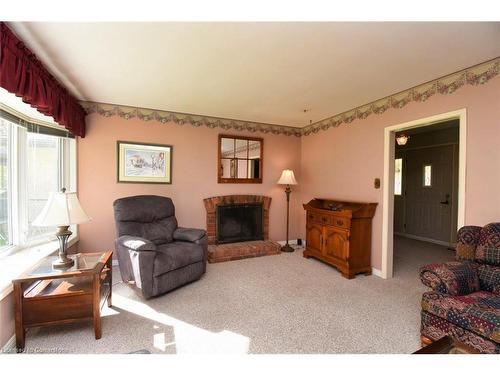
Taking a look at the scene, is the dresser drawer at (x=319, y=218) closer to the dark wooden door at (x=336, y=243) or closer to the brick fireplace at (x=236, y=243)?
the dark wooden door at (x=336, y=243)

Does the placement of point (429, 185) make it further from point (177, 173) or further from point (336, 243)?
point (177, 173)

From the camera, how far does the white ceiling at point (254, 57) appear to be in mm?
1646

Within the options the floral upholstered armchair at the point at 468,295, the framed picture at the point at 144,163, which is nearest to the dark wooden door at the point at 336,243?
the floral upholstered armchair at the point at 468,295

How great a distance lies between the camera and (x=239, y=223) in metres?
4.15

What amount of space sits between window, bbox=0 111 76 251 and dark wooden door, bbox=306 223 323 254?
3.46 m

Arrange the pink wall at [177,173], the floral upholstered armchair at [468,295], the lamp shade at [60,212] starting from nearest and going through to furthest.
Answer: the floral upholstered armchair at [468,295]
the lamp shade at [60,212]
the pink wall at [177,173]

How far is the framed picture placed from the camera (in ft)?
11.1

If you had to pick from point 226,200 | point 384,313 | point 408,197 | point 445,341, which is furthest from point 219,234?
point 408,197

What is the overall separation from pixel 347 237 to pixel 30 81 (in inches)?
137

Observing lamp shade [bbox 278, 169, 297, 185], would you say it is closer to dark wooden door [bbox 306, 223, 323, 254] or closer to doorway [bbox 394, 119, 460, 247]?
dark wooden door [bbox 306, 223, 323, 254]

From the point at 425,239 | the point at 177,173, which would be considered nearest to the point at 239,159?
the point at 177,173

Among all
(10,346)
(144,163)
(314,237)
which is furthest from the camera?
(314,237)

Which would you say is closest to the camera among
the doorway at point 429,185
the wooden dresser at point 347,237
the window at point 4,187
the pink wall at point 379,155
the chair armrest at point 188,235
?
the pink wall at point 379,155

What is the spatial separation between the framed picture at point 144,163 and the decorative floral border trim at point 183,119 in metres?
0.41
